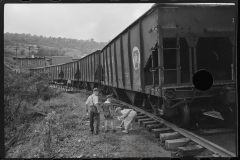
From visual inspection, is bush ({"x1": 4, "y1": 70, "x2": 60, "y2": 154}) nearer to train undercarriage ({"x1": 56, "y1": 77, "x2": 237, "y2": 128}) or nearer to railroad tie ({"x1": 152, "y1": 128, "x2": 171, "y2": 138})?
railroad tie ({"x1": 152, "y1": 128, "x2": 171, "y2": 138})

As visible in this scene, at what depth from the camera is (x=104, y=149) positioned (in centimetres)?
430

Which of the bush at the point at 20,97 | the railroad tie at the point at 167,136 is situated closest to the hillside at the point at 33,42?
the bush at the point at 20,97

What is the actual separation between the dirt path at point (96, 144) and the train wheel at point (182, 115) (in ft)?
2.95

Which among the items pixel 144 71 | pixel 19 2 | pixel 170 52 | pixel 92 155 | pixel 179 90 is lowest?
pixel 92 155

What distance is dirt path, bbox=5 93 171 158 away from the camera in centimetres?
405

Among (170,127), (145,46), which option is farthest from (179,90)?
(145,46)

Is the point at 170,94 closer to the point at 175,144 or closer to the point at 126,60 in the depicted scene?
the point at 175,144

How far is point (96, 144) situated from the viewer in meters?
4.64

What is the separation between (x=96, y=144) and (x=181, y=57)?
11.6ft

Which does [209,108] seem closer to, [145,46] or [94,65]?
[145,46]

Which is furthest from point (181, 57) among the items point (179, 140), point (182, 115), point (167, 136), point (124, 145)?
point (124, 145)

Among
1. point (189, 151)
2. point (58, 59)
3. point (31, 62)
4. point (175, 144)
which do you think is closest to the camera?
point (189, 151)

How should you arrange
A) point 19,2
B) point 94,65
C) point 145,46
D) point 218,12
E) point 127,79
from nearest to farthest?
point 19,2
point 218,12
point 145,46
point 127,79
point 94,65

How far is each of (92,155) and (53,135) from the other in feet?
5.16
